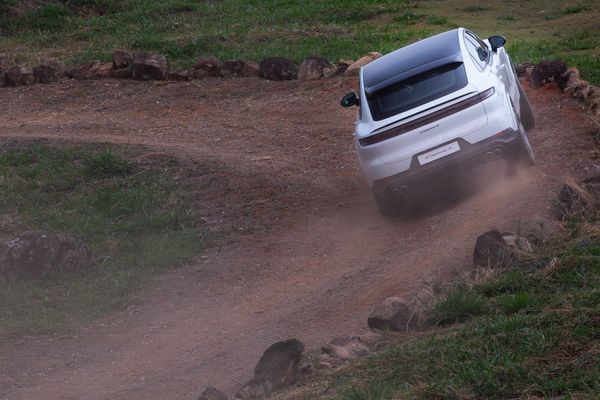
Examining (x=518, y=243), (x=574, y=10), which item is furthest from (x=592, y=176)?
(x=574, y=10)

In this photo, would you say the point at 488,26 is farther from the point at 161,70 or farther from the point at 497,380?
the point at 497,380

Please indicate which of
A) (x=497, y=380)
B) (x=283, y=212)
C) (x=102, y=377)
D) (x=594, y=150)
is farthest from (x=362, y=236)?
(x=497, y=380)

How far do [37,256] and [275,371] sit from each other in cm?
397

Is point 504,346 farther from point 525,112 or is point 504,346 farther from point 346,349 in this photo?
point 525,112

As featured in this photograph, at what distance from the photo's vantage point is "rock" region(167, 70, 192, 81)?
1745cm

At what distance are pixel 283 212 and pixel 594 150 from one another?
3.31 meters

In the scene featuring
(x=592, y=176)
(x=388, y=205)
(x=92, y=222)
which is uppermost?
(x=592, y=176)

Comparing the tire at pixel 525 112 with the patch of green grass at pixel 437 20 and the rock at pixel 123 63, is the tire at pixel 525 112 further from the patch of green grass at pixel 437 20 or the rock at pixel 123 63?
the patch of green grass at pixel 437 20

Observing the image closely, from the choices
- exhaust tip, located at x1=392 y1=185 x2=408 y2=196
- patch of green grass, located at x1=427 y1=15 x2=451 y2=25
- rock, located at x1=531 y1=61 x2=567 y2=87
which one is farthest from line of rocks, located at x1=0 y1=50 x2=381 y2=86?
exhaust tip, located at x1=392 y1=185 x2=408 y2=196

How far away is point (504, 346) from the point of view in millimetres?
6258

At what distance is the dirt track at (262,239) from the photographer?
26.6ft

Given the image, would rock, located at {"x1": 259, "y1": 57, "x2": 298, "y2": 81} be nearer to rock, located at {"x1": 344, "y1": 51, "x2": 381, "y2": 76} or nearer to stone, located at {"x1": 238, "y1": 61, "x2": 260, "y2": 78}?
stone, located at {"x1": 238, "y1": 61, "x2": 260, "y2": 78}

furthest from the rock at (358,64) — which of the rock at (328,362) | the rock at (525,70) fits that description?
the rock at (328,362)

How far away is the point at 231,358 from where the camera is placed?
25.9 feet
